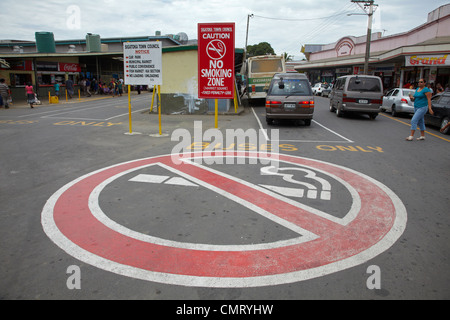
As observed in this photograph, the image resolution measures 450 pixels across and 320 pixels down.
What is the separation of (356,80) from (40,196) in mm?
14978

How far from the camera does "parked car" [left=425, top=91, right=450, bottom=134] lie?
12742 mm

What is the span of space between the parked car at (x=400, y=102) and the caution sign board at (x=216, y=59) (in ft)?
35.9

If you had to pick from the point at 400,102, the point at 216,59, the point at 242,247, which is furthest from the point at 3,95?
the point at 400,102

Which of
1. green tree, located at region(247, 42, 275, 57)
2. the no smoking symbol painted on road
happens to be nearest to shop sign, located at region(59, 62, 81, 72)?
the no smoking symbol painted on road

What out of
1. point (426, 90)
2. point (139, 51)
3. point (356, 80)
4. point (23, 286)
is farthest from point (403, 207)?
point (356, 80)

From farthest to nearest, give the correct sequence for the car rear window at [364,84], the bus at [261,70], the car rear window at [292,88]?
the bus at [261,70], the car rear window at [364,84], the car rear window at [292,88]

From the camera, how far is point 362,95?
50.5ft

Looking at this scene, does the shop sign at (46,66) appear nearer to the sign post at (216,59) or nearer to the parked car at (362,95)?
the sign post at (216,59)

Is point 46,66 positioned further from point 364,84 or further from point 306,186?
point 306,186

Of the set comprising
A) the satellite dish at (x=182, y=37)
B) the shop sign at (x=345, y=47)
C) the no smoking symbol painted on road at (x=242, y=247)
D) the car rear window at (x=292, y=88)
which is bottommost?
the no smoking symbol painted on road at (x=242, y=247)

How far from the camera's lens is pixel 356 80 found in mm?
15852

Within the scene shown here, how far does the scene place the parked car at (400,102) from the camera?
16997 millimetres

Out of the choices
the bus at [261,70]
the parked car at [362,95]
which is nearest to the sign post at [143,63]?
the parked car at [362,95]

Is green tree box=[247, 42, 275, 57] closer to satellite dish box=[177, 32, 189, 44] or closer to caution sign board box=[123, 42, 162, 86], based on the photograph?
satellite dish box=[177, 32, 189, 44]
